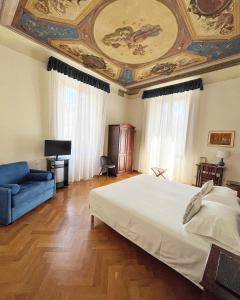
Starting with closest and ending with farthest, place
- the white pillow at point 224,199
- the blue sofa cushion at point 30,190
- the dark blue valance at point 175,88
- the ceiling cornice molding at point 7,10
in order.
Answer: the white pillow at point 224,199, the ceiling cornice molding at point 7,10, the blue sofa cushion at point 30,190, the dark blue valance at point 175,88

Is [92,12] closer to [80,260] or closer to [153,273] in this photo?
[80,260]

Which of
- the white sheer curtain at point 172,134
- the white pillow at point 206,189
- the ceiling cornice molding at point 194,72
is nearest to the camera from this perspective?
the white pillow at point 206,189

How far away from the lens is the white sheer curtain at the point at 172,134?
4.52 m

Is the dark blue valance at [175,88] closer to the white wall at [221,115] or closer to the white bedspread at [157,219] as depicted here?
the white wall at [221,115]

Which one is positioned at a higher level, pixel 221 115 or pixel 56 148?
pixel 221 115

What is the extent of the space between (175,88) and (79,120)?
3.15 meters

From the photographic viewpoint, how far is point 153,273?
1.61 m

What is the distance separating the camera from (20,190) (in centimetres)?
253

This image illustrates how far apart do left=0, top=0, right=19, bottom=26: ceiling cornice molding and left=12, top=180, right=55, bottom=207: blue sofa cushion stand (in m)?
2.79

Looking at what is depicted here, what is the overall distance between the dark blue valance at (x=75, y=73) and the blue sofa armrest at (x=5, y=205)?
2875 millimetres

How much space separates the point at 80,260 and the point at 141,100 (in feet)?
17.6

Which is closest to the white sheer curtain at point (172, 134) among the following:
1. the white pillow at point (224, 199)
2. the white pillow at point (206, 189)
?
the white pillow at point (206, 189)

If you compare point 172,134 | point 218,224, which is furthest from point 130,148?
point 218,224

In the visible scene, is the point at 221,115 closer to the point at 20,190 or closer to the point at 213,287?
the point at 213,287
